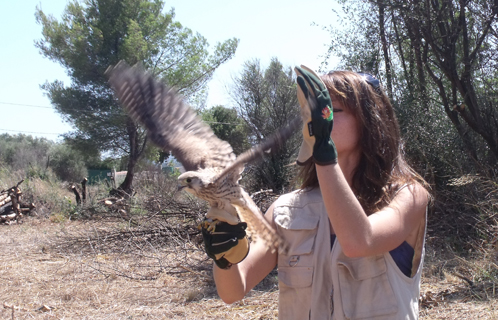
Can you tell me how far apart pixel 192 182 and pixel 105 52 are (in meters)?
13.1

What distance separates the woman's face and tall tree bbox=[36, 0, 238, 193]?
36.5 feet

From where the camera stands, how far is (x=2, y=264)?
7.04 m

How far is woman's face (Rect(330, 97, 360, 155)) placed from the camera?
1.58 metres

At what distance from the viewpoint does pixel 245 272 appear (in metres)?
1.71

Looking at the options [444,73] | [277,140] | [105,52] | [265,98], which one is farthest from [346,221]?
[105,52]

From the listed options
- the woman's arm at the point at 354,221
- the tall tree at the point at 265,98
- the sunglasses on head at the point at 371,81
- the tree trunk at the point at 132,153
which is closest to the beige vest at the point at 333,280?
the woman's arm at the point at 354,221

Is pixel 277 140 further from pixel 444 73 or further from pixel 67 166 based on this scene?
pixel 67 166

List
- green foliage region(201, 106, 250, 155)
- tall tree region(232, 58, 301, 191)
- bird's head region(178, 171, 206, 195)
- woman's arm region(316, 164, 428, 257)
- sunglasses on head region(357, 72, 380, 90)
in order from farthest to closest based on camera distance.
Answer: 1. green foliage region(201, 106, 250, 155)
2. tall tree region(232, 58, 301, 191)
3. bird's head region(178, 171, 206, 195)
4. sunglasses on head region(357, 72, 380, 90)
5. woman's arm region(316, 164, 428, 257)

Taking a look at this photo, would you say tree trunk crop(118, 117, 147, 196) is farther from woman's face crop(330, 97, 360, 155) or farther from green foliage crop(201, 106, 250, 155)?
woman's face crop(330, 97, 360, 155)

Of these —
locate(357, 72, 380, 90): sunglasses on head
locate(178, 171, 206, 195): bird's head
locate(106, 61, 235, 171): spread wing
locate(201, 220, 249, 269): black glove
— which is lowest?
locate(201, 220, 249, 269): black glove

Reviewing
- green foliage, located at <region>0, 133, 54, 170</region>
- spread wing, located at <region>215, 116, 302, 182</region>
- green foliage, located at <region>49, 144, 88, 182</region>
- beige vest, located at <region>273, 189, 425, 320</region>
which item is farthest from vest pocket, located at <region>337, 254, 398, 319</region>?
green foliage, located at <region>0, 133, 54, 170</region>

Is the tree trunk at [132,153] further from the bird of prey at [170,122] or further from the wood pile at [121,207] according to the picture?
the bird of prey at [170,122]

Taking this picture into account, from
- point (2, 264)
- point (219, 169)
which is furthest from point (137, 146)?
point (219, 169)

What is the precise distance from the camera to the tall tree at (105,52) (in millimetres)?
13211
